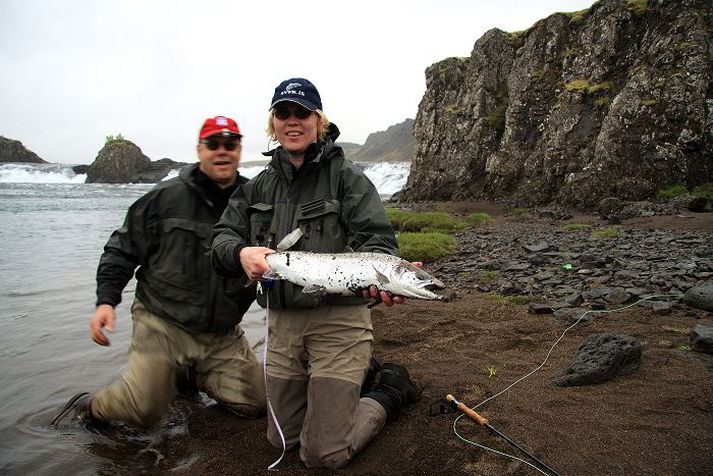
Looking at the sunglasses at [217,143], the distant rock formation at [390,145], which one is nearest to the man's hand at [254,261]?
the sunglasses at [217,143]

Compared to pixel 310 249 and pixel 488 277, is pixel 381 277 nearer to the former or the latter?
pixel 310 249

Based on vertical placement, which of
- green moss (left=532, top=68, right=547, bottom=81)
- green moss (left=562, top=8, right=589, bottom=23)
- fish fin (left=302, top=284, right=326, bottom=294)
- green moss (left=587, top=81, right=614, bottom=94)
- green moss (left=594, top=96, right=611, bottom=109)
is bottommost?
fish fin (left=302, top=284, right=326, bottom=294)

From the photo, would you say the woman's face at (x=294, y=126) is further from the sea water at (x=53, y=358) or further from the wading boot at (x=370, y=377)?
the sea water at (x=53, y=358)

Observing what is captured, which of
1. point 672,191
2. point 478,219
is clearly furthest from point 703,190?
point 478,219

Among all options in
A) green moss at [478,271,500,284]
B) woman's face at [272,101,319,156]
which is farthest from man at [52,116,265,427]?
green moss at [478,271,500,284]

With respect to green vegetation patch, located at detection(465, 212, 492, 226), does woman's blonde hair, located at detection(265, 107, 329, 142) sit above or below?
above

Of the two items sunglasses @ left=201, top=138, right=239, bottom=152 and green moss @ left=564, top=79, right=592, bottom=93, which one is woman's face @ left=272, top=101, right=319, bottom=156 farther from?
green moss @ left=564, top=79, right=592, bottom=93

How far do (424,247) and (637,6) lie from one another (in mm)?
21652

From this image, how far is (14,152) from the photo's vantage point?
323 ft

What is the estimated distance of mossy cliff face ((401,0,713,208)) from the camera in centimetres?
2077

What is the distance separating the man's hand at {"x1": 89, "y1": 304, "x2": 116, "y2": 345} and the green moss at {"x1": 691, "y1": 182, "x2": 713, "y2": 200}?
2222 centimetres

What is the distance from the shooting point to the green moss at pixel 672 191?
65.3ft

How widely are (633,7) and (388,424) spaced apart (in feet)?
93.5

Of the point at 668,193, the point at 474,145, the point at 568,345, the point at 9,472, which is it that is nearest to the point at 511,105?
the point at 474,145
